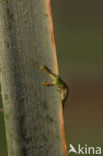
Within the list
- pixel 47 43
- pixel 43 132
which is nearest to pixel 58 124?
pixel 43 132

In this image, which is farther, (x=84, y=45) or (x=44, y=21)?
(x=84, y=45)

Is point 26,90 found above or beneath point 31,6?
beneath

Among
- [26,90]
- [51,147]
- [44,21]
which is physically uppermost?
[44,21]

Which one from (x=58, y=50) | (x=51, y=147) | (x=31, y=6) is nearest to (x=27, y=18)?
(x=31, y=6)

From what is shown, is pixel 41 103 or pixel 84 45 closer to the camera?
pixel 41 103

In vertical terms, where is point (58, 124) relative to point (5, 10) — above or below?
below

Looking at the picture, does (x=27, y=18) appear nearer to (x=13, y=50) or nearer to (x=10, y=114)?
(x=13, y=50)

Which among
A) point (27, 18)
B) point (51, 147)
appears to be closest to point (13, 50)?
point (27, 18)

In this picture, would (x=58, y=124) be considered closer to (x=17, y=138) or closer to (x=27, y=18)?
(x=17, y=138)
